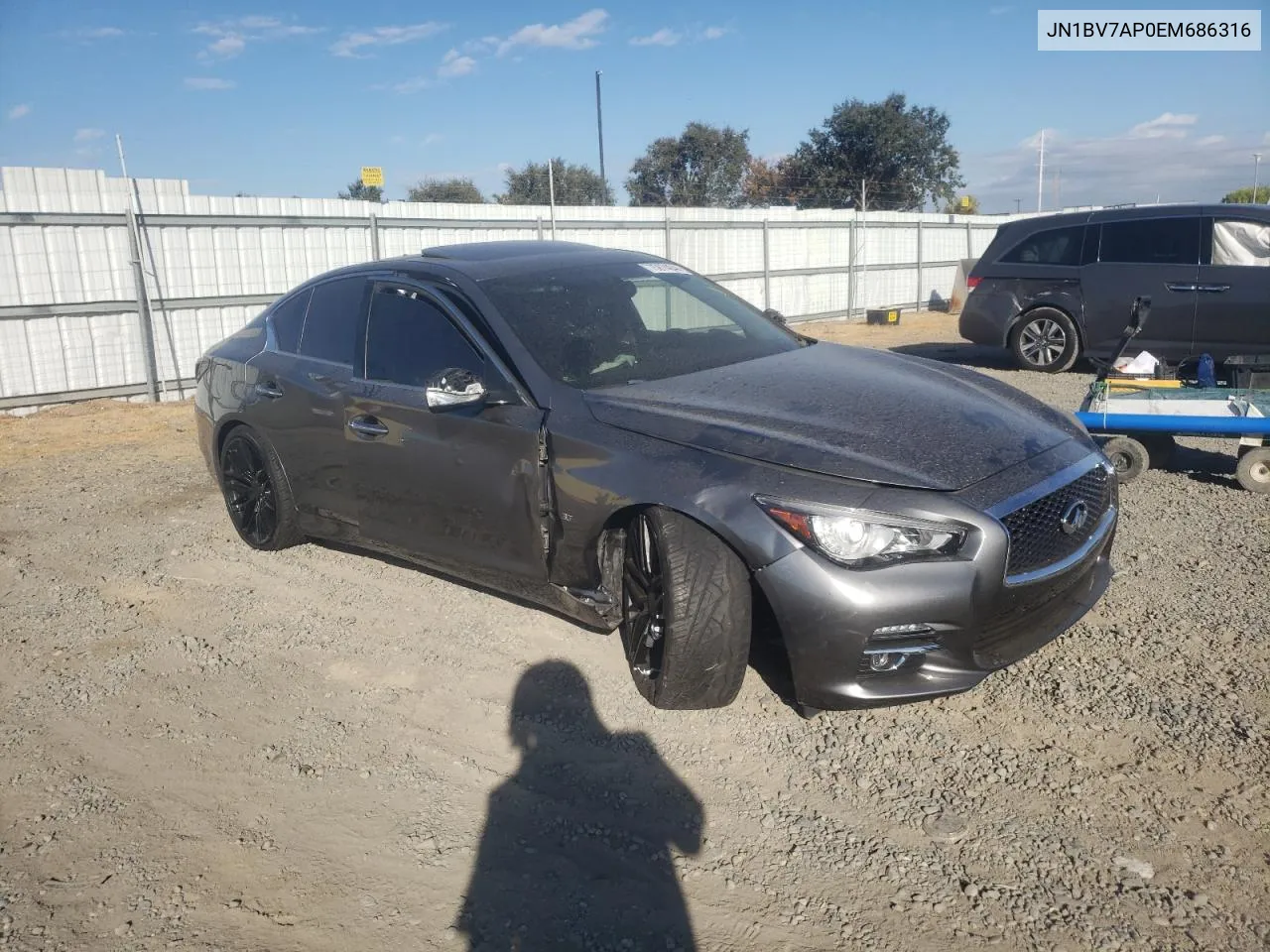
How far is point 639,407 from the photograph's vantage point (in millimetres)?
3646

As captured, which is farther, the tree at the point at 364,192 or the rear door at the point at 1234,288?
the tree at the point at 364,192

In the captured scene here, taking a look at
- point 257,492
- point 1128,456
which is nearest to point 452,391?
point 257,492

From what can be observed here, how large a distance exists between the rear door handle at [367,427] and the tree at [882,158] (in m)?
47.1

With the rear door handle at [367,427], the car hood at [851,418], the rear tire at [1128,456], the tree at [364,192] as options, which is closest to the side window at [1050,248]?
the rear tire at [1128,456]

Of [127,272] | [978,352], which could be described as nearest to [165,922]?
[127,272]

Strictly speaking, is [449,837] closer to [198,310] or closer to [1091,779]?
[1091,779]

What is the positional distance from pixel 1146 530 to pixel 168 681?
4.89 meters

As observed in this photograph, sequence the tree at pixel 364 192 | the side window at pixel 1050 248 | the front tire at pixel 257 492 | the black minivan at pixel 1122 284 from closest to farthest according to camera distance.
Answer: the front tire at pixel 257 492 → the black minivan at pixel 1122 284 → the side window at pixel 1050 248 → the tree at pixel 364 192

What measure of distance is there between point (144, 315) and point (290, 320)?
730cm

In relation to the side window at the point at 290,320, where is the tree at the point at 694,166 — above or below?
above

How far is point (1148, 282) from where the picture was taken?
1028 centimetres

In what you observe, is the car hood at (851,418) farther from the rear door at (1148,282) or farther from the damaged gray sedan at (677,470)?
the rear door at (1148,282)

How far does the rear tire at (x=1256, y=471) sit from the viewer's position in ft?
19.7

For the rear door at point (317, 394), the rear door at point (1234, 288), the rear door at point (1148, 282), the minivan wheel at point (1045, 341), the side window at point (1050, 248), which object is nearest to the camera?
the rear door at point (317, 394)
